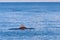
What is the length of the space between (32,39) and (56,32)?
1722mm

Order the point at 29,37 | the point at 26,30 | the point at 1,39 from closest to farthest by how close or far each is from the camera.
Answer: the point at 1,39, the point at 29,37, the point at 26,30

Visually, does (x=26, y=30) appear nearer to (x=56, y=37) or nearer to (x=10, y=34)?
(x=10, y=34)

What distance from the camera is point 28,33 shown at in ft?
35.0

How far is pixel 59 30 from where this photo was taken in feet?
36.6

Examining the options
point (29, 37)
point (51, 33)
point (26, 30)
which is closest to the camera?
point (29, 37)

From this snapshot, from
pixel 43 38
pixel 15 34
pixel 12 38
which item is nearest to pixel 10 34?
pixel 15 34

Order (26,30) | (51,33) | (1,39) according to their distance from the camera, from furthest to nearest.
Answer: (26,30) → (51,33) → (1,39)

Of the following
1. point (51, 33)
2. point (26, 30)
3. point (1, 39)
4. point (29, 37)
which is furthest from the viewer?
point (26, 30)

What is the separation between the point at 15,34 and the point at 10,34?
0.67 feet

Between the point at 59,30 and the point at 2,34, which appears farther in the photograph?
the point at 59,30

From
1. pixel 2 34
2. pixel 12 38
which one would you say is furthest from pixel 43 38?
pixel 2 34

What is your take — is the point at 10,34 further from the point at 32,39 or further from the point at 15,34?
the point at 32,39

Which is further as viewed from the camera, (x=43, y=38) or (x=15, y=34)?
(x=15, y=34)

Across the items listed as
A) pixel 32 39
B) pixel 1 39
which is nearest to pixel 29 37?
pixel 32 39
